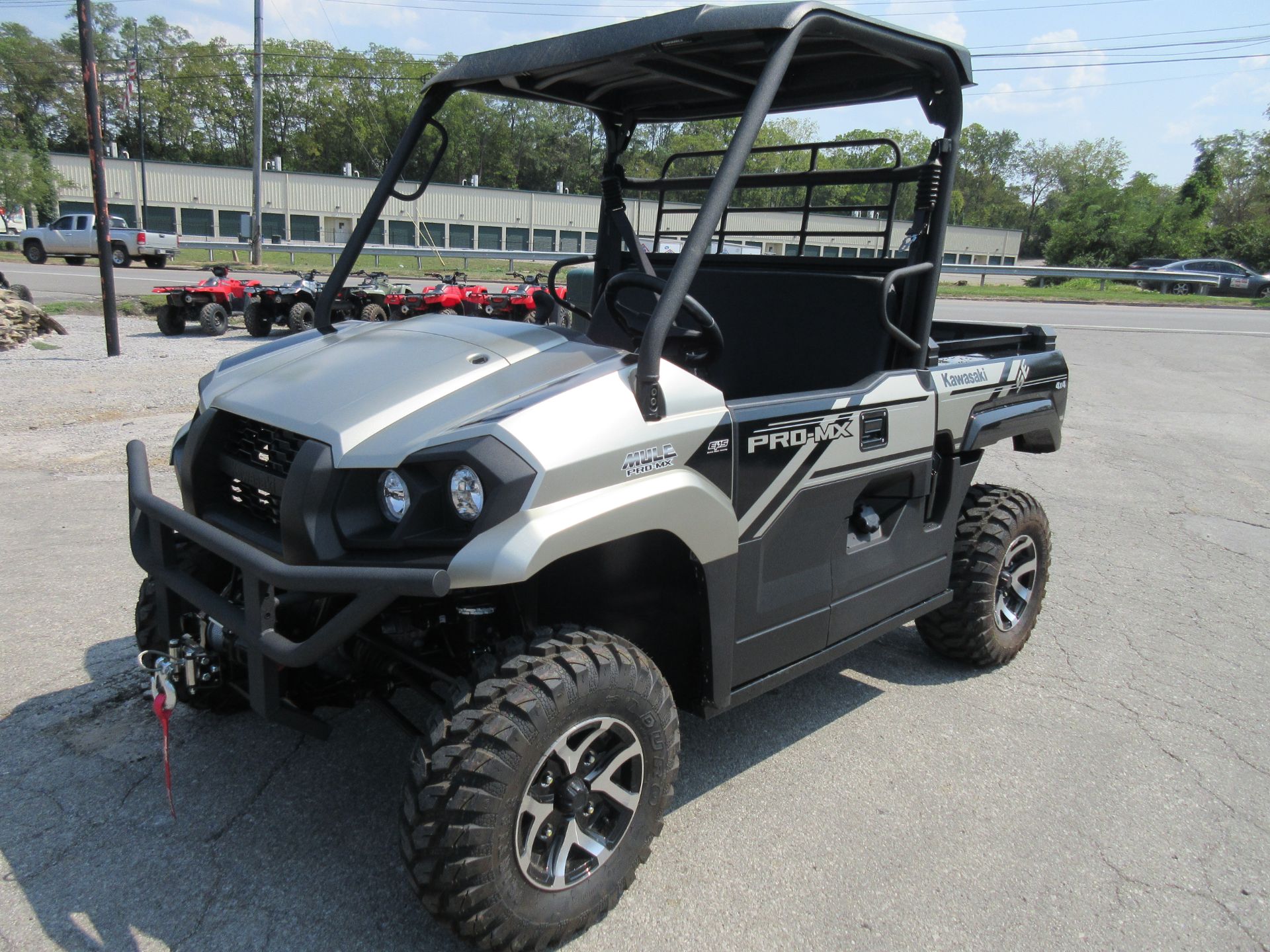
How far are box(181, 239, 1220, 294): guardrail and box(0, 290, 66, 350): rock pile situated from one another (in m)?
14.7

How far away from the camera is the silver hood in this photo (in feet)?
7.57

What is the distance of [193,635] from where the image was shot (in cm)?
277

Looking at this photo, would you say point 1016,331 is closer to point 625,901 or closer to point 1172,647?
point 1172,647

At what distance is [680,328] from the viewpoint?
9.36ft

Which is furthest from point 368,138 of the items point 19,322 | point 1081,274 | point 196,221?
point 19,322

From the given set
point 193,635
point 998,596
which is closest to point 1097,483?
point 998,596

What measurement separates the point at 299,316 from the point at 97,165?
12.6 feet

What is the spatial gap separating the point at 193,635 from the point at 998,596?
10.5 ft

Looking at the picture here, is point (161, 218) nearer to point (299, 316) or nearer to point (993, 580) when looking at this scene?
point (299, 316)

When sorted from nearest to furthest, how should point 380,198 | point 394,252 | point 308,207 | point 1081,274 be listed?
point 380,198, point 394,252, point 1081,274, point 308,207

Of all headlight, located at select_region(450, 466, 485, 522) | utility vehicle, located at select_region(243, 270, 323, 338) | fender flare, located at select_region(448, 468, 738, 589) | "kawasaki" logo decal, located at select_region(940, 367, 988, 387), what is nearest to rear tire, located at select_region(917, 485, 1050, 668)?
"kawasaki" logo decal, located at select_region(940, 367, 988, 387)

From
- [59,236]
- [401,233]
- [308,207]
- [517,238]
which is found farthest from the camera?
[308,207]

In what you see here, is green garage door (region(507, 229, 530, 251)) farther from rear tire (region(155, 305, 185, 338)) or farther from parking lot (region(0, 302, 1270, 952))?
parking lot (region(0, 302, 1270, 952))

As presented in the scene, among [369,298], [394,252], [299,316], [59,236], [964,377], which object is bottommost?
[299,316]
